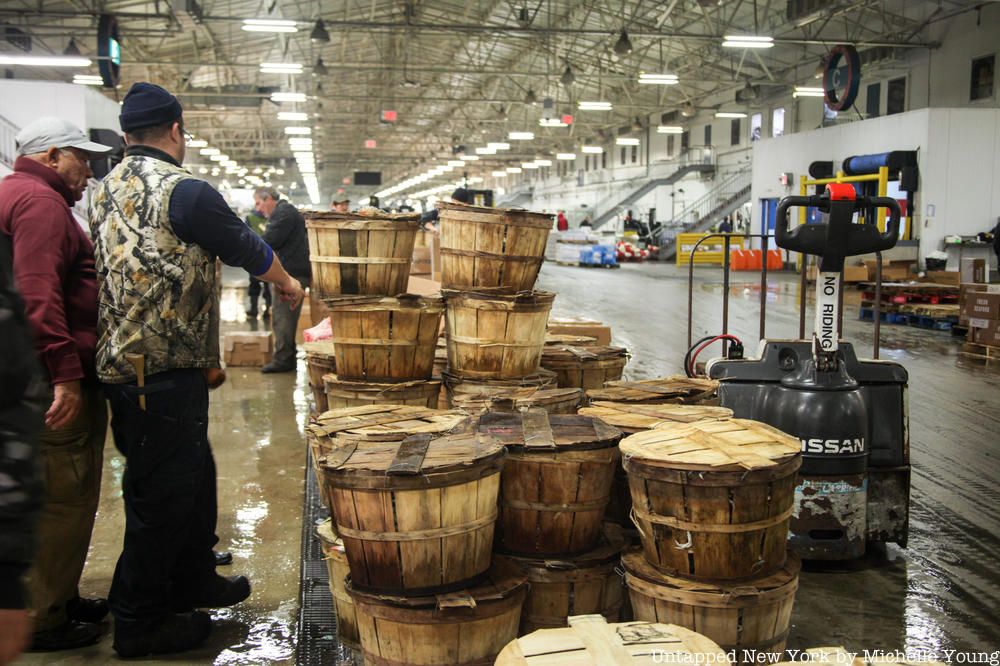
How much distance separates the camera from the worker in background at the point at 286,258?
944cm

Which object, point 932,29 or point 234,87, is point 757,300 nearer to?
point 932,29

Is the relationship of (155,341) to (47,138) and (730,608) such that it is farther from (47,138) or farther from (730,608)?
(730,608)

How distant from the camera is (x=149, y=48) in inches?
1174

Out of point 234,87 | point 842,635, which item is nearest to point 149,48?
point 234,87

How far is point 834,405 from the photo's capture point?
425 cm

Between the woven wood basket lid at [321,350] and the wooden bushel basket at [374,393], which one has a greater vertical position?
the woven wood basket lid at [321,350]

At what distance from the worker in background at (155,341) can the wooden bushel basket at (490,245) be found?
5.17 feet

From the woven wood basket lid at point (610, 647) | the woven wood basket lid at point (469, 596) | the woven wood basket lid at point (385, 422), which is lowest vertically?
the woven wood basket lid at point (469, 596)

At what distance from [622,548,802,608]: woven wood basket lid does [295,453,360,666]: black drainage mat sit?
1.18 m

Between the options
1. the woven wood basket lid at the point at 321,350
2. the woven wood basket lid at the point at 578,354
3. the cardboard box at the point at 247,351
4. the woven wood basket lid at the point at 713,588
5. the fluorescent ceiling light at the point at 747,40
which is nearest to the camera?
the woven wood basket lid at the point at 713,588

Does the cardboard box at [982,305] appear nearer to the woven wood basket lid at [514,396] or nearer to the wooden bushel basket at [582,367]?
the wooden bushel basket at [582,367]

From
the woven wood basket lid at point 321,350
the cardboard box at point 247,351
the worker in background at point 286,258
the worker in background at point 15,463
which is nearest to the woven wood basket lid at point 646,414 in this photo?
the woven wood basket lid at point 321,350

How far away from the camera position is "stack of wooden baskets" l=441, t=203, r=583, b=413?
471 cm

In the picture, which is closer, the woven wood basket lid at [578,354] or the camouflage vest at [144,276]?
the camouflage vest at [144,276]
